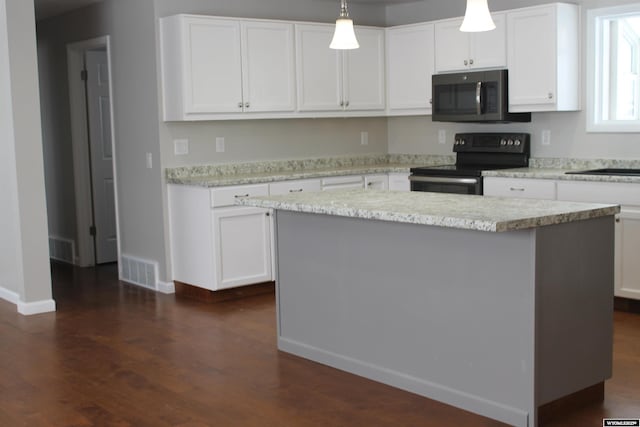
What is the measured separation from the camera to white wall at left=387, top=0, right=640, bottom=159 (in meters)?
5.81

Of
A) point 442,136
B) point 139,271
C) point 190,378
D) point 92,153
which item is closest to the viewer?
point 190,378

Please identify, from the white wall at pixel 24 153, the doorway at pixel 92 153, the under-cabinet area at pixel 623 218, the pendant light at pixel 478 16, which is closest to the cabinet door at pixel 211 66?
the white wall at pixel 24 153

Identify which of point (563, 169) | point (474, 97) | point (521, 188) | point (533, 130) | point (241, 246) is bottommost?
point (241, 246)

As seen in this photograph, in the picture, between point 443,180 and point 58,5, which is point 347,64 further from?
point 58,5

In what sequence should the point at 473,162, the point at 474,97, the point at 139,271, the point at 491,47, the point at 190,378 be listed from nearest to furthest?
the point at 190,378, the point at 491,47, the point at 474,97, the point at 139,271, the point at 473,162

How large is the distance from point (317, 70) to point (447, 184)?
55.8 inches

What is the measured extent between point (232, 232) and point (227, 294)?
48 centimetres

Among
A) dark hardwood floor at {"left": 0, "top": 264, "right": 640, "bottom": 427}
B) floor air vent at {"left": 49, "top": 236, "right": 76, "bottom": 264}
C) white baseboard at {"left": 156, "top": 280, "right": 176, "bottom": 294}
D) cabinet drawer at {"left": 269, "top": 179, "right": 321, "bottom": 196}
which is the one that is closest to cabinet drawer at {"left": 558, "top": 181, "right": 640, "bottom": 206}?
dark hardwood floor at {"left": 0, "top": 264, "right": 640, "bottom": 427}

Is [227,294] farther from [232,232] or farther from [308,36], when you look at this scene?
[308,36]

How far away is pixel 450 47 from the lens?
21.2 ft

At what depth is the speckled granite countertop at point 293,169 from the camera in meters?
5.97

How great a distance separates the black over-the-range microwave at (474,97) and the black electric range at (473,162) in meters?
0.22

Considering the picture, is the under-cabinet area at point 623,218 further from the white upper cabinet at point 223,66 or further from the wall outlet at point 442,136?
the white upper cabinet at point 223,66

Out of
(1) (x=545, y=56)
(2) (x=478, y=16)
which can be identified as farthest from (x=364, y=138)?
(2) (x=478, y=16)
